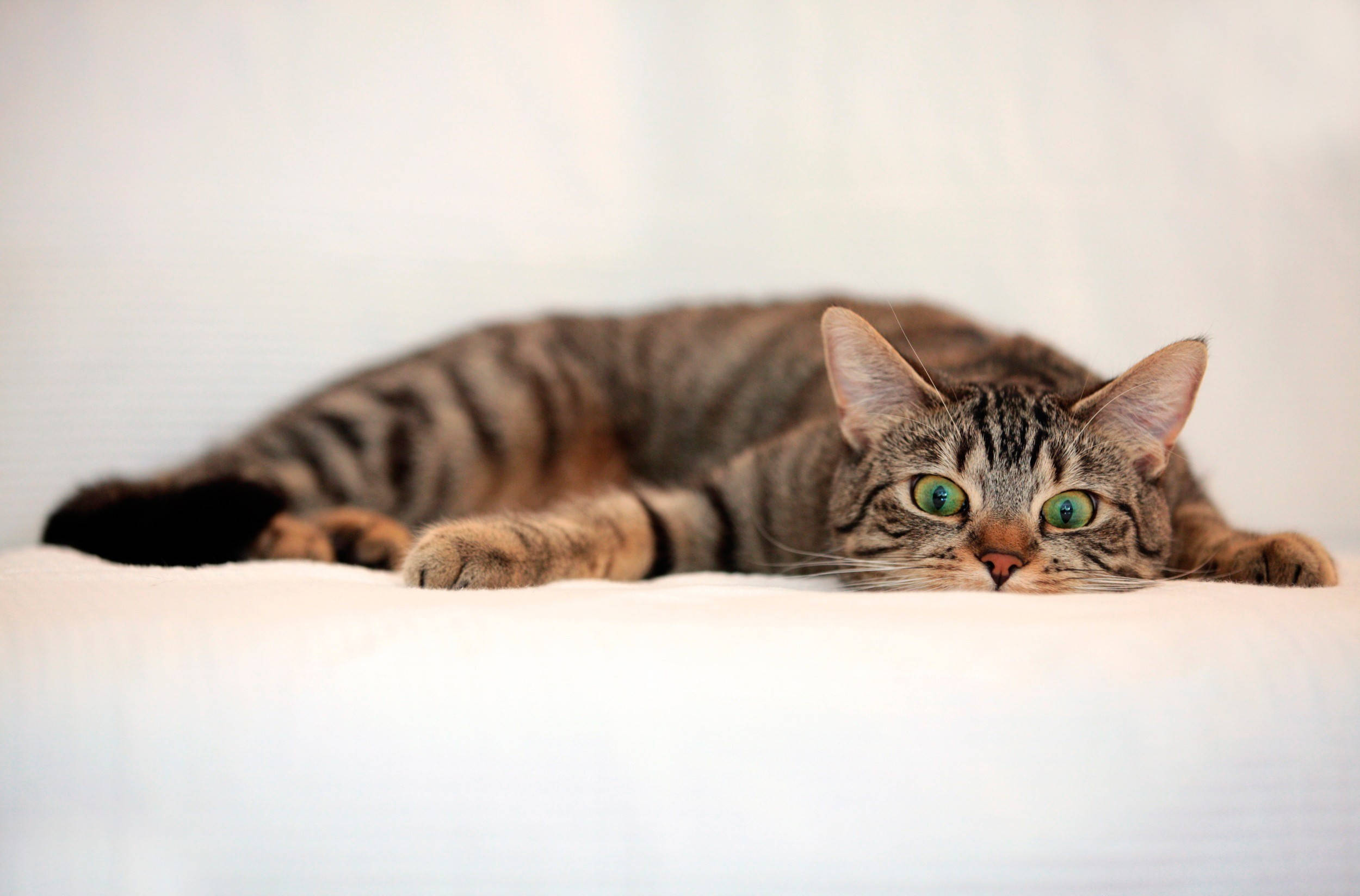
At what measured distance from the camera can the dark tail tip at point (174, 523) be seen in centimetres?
118

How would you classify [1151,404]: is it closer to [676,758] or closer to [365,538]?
[676,758]

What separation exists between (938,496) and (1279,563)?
37cm

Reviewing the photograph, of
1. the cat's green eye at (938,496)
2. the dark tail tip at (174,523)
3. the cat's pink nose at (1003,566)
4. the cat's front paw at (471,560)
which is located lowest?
the dark tail tip at (174,523)

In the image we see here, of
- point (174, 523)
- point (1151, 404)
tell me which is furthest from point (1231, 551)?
point (174, 523)

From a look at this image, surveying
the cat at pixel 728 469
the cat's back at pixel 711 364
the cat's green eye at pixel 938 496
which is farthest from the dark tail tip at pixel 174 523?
the cat's green eye at pixel 938 496

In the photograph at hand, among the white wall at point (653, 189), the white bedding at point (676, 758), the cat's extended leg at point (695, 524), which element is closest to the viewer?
the white bedding at point (676, 758)

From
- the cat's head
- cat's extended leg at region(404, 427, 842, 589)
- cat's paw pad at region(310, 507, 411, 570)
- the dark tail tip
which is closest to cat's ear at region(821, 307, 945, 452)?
the cat's head

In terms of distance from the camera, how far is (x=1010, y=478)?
1049 millimetres

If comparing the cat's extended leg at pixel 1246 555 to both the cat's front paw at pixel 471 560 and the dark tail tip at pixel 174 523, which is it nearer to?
the cat's front paw at pixel 471 560

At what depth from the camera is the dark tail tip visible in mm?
1176

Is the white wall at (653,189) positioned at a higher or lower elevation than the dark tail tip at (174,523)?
higher

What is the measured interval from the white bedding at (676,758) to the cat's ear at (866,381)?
42 centimetres

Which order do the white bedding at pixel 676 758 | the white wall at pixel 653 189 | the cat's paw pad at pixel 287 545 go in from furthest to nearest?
the white wall at pixel 653 189, the cat's paw pad at pixel 287 545, the white bedding at pixel 676 758

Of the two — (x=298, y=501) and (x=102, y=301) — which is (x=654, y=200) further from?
(x=102, y=301)
